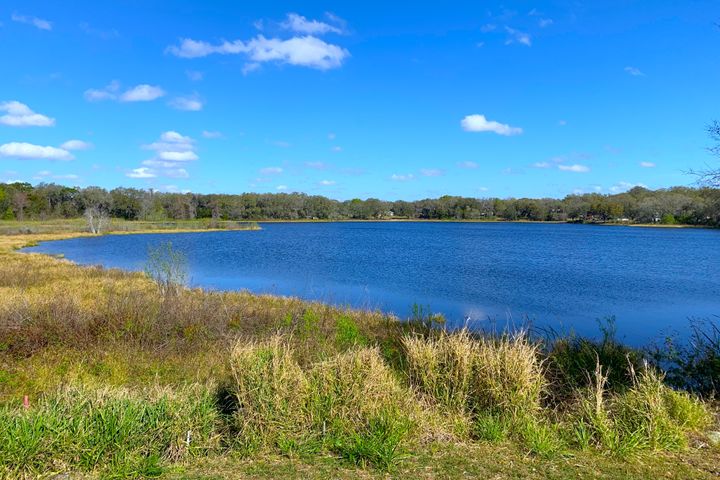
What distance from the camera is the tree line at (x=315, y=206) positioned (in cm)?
12094

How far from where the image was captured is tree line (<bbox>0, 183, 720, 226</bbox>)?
121m

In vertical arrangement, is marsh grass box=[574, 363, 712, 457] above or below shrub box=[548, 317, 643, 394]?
above

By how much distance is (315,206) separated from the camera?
570 feet

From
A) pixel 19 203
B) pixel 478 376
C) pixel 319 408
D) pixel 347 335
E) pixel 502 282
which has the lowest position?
pixel 502 282

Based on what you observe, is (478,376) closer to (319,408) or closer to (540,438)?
(540,438)

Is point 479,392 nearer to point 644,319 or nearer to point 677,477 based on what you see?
point 677,477

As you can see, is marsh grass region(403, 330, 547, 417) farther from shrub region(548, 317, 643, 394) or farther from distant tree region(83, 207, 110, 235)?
distant tree region(83, 207, 110, 235)

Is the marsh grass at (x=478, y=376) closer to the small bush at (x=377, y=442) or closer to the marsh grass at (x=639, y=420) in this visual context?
Answer: the marsh grass at (x=639, y=420)

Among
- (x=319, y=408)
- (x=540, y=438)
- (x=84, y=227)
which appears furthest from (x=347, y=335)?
(x=84, y=227)

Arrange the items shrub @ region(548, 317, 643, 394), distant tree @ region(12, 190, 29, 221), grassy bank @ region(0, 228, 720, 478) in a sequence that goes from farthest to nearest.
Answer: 1. distant tree @ region(12, 190, 29, 221)
2. shrub @ region(548, 317, 643, 394)
3. grassy bank @ region(0, 228, 720, 478)

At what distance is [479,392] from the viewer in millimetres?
6613

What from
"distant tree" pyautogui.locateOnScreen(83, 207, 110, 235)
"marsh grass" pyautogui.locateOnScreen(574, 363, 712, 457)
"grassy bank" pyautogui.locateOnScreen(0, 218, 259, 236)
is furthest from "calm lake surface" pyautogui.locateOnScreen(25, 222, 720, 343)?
"distant tree" pyautogui.locateOnScreen(83, 207, 110, 235)

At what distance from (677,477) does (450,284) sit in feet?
75.8

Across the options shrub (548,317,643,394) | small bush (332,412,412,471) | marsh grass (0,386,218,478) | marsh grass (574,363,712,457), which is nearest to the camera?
marsh grass (0,386,218,478)
